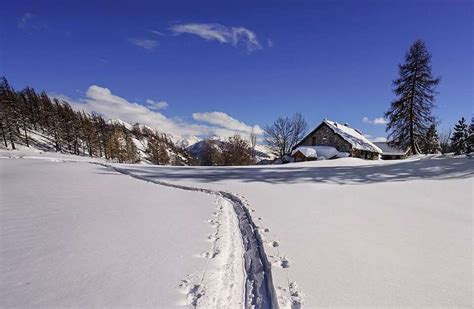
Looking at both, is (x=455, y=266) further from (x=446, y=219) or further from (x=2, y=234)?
(x=2, y=234)

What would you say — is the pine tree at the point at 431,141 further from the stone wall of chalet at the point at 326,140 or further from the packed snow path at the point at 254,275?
the packed snow path at the point at 254,275

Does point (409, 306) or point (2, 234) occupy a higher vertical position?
point (2, 234)

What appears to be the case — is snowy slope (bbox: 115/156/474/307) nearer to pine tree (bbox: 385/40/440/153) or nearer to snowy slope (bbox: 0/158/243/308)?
snowy slope (bbox: 0/158/243/308)

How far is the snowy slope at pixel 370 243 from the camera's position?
9.64ft

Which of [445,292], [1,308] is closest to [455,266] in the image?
[445,292]

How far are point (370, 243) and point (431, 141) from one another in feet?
138

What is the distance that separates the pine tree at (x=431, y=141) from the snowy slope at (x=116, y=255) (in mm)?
31128

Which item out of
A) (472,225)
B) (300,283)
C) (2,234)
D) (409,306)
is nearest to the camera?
(409,306)

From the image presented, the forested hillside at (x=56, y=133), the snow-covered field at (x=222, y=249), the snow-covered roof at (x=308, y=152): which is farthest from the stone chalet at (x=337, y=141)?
the forested hillside at (x=56, y=133)

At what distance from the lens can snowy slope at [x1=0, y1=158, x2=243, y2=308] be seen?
107 inches

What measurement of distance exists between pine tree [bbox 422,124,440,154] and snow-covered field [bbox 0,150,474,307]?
2527 cm

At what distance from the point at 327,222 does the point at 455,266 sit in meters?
2.43

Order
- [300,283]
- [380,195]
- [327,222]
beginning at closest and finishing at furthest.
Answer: [300,283]
[327,222]
[380,195]

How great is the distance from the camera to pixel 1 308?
Answer: 2424 millimetres
